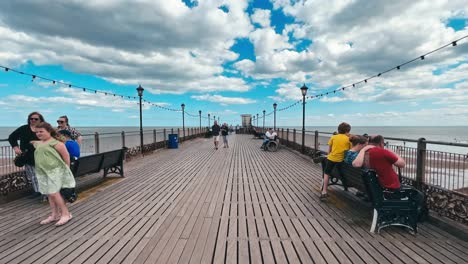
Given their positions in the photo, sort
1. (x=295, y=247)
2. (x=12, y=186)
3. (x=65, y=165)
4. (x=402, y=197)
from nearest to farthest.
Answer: (x=295, y=247) → (x=402, y=197) → (x=65, y=165) → (x=12, y=186)

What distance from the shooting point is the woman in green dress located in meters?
3.53

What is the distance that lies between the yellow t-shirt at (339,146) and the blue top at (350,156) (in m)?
0.12

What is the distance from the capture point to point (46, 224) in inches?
145

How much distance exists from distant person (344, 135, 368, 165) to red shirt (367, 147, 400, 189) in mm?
773

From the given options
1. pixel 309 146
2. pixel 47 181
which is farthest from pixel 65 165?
pixel 309 146

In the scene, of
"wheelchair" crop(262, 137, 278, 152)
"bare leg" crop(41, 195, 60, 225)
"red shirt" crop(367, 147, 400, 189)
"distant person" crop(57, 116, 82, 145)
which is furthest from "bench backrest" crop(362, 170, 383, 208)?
"wheelchair" crop(262, 137, 278, 152)

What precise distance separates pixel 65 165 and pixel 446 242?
16.6 ft

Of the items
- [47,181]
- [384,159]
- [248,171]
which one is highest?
[384,159]

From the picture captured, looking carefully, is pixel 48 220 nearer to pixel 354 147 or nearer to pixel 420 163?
pixel 354 147

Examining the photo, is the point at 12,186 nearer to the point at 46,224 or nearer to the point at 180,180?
the point at 46,224

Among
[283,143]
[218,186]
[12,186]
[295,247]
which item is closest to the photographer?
[295,247]

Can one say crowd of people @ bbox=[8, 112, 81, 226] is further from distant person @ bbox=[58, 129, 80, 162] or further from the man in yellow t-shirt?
Answer: the man in yellow t-shirt

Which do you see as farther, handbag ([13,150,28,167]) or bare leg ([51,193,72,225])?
handbag ([13,150,28,167])

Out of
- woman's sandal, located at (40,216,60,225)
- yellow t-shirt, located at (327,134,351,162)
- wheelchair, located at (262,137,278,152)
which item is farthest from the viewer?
wheelchair, located at (262,137,278,152)
